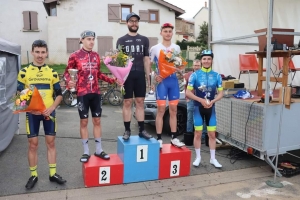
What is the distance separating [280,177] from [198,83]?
6.46 ft

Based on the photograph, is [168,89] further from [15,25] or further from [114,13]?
[15,25]

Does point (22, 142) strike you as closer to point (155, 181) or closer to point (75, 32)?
point (155, 181)

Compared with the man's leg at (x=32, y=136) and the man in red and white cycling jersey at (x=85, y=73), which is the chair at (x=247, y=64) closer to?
the man in red and white cycling jersey at (x=85, y=73)

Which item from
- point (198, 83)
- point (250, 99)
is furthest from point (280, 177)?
point (198, 83)

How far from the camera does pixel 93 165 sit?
4.00 metres

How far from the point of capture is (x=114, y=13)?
22.2 meters

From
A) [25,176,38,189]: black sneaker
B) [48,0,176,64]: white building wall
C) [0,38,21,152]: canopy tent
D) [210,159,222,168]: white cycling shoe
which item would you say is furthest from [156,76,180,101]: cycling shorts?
[48,0,176,64]: white building wall

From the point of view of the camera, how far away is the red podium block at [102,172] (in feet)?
13.1

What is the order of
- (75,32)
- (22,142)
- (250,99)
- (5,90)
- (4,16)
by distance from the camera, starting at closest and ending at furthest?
(250,99) < (5,90) < (22,142) < (75,32) < (4,16)

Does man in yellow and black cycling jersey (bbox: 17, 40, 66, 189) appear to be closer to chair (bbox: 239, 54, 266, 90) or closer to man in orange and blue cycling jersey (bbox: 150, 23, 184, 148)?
man in orange and blue cycling jersey (bbox: 150, 23, 184, 148)

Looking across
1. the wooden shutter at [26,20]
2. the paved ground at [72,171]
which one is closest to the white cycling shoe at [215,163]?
the paved ground at [72,171]

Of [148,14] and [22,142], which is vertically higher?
[148,14]

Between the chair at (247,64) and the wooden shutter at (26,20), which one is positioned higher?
the wooden shutter at (26,20)

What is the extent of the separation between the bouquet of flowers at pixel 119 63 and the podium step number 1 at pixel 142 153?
104 cm
